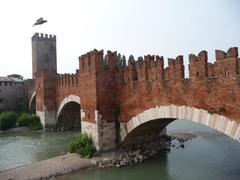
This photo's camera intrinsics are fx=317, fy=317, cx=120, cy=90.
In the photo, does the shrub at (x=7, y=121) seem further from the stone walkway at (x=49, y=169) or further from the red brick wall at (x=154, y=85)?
the stone walkway at (x=49, y=169)

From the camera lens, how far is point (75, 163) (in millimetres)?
14250

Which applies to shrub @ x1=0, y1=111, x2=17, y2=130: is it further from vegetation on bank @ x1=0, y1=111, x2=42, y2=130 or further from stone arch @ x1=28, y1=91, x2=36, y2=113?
stone arch @ x1=28, y1=91, x2=36, y2=113

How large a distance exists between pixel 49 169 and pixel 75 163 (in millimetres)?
1243

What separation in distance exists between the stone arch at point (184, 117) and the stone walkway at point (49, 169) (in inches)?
95.4

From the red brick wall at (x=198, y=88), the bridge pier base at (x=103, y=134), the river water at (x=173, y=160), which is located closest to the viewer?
the red brick wall at (x=198, y=88)

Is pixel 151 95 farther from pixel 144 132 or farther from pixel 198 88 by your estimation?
pixel 144 132

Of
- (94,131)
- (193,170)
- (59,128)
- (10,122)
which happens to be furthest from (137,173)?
(10,122)

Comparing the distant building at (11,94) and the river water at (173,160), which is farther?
the distant building at (11,94)

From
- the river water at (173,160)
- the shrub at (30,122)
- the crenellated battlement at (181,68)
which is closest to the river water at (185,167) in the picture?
the river water at (173,160)

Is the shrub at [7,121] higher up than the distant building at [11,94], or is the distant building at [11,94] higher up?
the distant building at [11,94]

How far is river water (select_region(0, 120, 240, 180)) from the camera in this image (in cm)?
1309

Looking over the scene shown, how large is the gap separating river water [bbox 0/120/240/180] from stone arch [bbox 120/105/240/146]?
196cm

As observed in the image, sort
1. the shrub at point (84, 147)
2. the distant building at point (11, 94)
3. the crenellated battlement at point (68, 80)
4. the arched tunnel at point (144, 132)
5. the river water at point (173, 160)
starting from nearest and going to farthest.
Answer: the river water at point (173, 160)
the arched tunnel at point (144, 132)
the shrub at point (84, 147)
the crenellated battlement at point (68, 80)
the distant building at point (11, 94)

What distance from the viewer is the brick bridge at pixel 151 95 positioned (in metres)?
10.0
